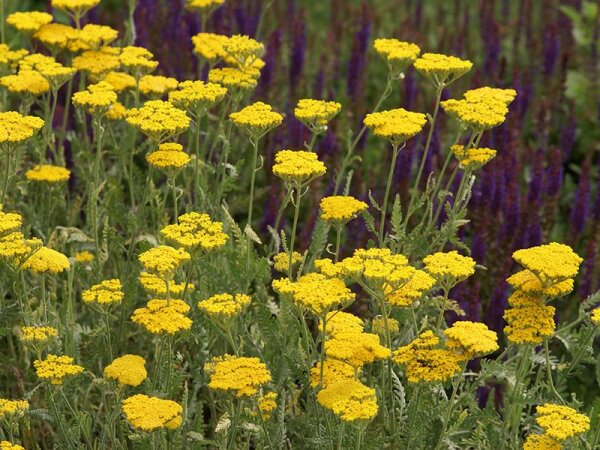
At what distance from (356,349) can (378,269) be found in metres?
0.17

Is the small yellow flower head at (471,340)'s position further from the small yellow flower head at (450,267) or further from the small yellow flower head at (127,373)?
the small yellow flower head at (127,373)

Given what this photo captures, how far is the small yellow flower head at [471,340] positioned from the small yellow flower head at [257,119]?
0.73m

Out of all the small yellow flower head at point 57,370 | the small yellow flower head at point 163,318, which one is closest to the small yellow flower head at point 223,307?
the small yellow flower head at point 163,318

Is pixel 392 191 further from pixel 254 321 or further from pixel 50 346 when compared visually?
pixel 50 346

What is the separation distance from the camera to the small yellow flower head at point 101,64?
331 centimetres

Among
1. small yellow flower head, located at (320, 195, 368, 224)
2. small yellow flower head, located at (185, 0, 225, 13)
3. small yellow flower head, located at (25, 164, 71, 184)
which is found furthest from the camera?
small yellow flower head, located at (185, 0, 225, 13)

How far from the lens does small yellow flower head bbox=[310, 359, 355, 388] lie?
2.40m

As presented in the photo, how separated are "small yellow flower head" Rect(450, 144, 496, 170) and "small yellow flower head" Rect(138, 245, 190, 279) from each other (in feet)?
2.67

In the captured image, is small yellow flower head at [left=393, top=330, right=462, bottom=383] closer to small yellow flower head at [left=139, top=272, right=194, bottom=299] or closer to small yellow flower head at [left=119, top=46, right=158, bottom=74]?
small yellow flower head at [left=139, top=272, right=194, bottom=299]

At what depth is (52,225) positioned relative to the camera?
3.67 m

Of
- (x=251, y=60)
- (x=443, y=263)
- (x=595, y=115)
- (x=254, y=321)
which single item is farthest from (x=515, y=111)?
(x=443, y=263)

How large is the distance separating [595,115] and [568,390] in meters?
1.96

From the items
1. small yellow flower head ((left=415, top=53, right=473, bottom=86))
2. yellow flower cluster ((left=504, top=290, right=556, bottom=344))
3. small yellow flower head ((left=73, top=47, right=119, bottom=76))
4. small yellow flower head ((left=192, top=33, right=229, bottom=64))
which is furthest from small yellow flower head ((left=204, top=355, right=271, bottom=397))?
small yellow flower head ((left=192, top=33, right=229, bottom=64))

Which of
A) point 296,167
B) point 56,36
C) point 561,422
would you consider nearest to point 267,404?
point 296,167
